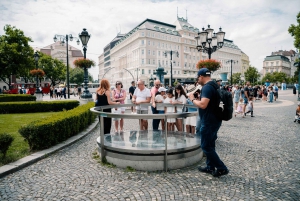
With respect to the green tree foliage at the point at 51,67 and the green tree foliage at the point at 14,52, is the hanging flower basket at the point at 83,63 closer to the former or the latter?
the green tree foliage at the point at 14,52

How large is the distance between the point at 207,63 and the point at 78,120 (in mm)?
10214

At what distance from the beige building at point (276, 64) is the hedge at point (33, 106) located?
473 feet

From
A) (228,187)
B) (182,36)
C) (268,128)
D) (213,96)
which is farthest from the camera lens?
(182,36)

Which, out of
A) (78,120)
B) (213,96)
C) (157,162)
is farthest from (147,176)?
(78,120)

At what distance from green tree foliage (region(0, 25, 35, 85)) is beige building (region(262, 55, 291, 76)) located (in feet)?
451

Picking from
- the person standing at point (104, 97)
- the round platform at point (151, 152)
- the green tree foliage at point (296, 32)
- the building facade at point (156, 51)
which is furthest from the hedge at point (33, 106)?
the building facade at point (156, 51)

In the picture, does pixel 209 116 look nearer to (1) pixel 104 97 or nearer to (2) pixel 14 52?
(1) pixel 104 97

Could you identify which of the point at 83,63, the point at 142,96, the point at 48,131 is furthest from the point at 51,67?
the point at 48,131

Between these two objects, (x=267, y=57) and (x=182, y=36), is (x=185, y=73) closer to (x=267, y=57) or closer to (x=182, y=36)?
(x=182, y=36)

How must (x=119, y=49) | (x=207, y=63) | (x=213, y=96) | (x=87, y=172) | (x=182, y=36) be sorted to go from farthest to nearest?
(x=119, y=49)
(x=182, y=36)
(x=207, y=63)
(x=87, y=172)
(x=213, y=96)

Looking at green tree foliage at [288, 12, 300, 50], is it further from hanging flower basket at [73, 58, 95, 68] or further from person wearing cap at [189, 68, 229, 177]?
person wearing cap at [189, 68, 229, 177]

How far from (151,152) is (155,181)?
0.70 meters

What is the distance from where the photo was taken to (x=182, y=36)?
90.8 metres

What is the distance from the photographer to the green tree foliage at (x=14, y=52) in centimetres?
3466
